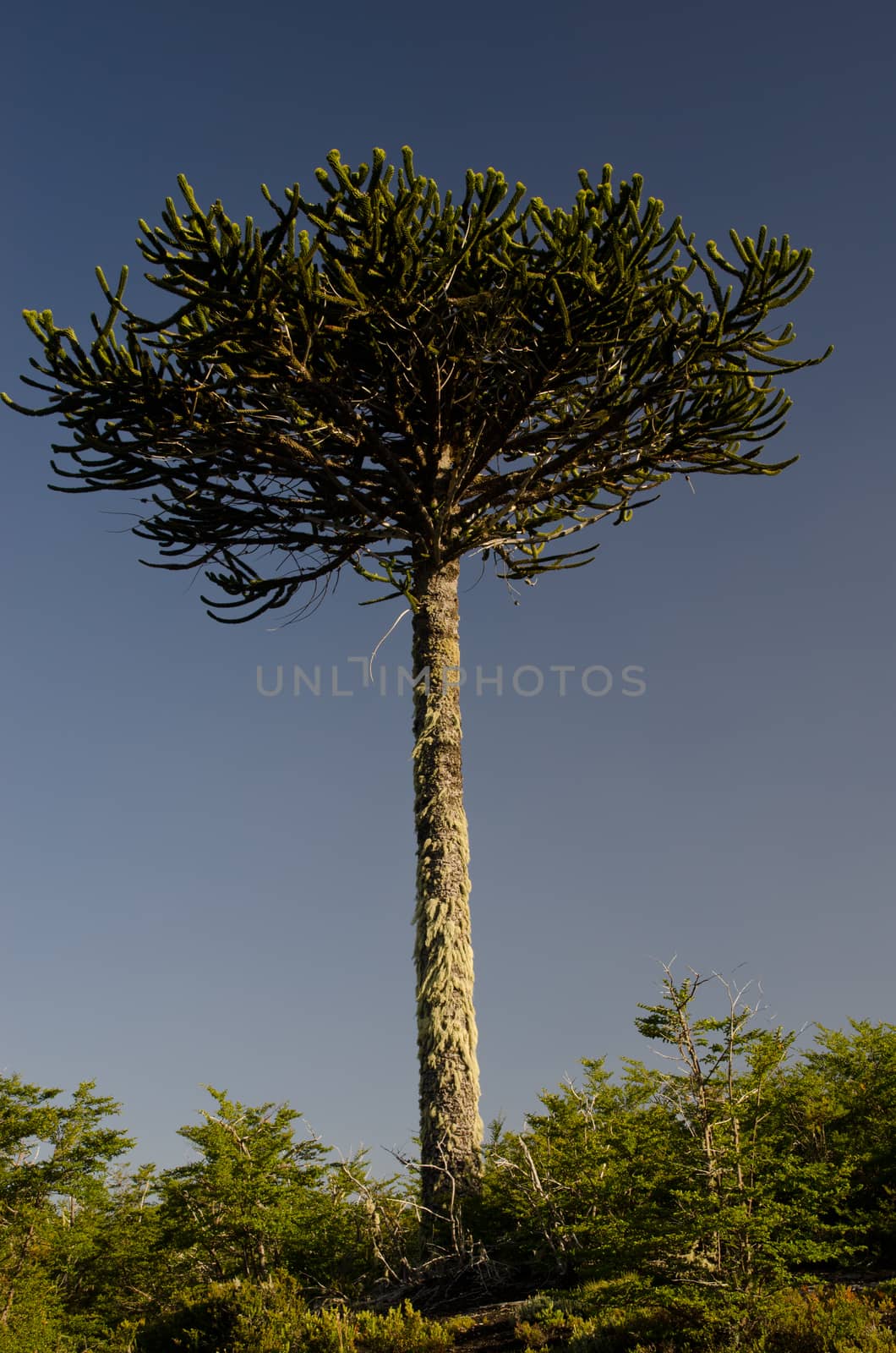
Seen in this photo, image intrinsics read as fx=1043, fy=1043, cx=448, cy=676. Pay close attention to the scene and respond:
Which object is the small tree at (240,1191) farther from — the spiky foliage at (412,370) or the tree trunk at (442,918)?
the spiky foliage at (412,370)

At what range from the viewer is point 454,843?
12031 mm

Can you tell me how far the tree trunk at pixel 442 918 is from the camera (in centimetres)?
1102

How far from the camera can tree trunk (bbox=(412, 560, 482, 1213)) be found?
36.2ft

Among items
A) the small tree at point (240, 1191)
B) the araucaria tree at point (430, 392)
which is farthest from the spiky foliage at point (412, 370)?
the small tree at point (240, 1191)

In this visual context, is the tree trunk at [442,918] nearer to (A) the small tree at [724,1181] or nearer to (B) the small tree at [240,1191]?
(B) the small tree at [240,1191]

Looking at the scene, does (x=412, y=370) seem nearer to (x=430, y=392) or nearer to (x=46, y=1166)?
(x=430, y=392)

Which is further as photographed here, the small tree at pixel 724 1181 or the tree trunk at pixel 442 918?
the tree trunk at pixel 442 918

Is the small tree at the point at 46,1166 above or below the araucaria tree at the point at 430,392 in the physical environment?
below

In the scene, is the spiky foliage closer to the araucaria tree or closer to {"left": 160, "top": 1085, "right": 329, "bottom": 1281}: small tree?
the araucaria tree

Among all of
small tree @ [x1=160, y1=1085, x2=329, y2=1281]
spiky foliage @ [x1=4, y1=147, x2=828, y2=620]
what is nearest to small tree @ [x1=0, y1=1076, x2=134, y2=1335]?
small tree @ [x1=160, y1=1085, x2=329, y2=1281]

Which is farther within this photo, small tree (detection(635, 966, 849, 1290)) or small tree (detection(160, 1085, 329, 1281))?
small tree (detection(160, 1085, 329, 1281))

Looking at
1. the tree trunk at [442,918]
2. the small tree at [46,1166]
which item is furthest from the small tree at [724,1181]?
the small tree at [46,1166]

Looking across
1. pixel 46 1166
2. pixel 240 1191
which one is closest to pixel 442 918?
pixel 240 1191

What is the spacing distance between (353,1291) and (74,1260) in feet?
21.8
